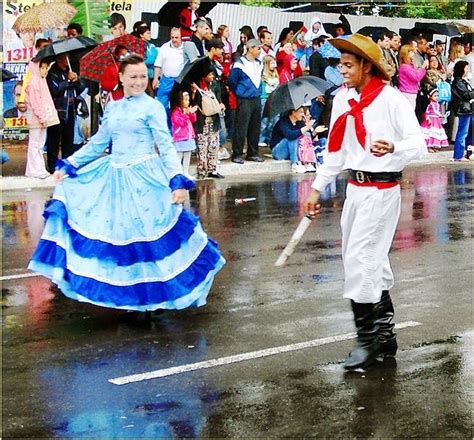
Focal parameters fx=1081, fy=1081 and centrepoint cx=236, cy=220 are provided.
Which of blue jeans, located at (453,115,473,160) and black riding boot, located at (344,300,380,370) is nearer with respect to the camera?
black riding boot, located at (344,300,380,370)

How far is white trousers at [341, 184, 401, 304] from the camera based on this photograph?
21.6 feet

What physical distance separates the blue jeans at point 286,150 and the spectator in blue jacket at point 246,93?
0.36 metres

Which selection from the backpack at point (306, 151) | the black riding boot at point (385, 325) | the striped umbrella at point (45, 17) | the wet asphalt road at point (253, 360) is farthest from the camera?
the backpack at point (306, 151)

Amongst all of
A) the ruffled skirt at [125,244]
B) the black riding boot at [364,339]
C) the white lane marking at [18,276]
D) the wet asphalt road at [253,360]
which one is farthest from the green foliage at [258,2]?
the black riding boot at [364,339]

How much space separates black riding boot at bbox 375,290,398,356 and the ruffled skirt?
4.98 feet

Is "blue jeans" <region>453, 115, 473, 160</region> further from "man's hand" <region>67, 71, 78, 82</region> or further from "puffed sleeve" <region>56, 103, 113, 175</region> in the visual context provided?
"puffed sleeve" <region>56, 103, 113, 175</region>

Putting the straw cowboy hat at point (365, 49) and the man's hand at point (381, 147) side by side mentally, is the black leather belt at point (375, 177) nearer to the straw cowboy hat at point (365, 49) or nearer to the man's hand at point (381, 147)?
the man's hand at point (381, 147)

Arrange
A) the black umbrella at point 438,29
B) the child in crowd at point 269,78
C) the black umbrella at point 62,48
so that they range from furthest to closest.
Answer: the black umbrella at point 438,29, the child in crowd at point 269,78, the black umbrella at point 62,48

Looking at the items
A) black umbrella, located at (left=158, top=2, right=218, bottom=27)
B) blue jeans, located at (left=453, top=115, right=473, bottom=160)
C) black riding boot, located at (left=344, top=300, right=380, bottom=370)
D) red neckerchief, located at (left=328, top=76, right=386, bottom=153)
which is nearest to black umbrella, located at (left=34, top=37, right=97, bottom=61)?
black umbrella, located at (left=158, top=2, right=218, bottom=27)

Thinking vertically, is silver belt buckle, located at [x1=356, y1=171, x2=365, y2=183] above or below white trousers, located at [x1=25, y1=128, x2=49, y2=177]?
above

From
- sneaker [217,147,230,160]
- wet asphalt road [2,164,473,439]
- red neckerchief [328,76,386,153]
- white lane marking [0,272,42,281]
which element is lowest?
sneaker [217,147,230,160]

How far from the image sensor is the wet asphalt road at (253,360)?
18.8 ft

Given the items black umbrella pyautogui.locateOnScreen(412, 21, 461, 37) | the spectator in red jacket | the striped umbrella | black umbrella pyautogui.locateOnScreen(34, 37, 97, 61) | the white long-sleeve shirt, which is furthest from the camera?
black umbrella pyautogui.locateOnScreen(412, 21, 461, 37)

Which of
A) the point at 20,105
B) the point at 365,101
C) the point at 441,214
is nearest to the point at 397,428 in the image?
the point at 365,101
